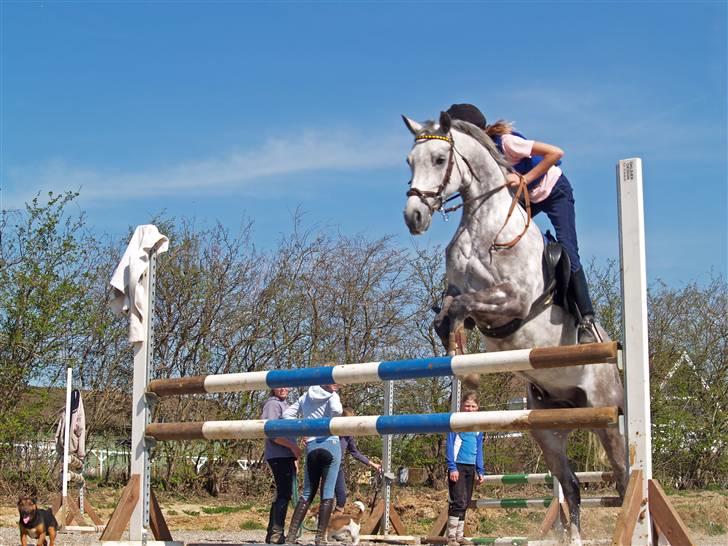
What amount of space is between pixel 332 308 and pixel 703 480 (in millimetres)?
6836

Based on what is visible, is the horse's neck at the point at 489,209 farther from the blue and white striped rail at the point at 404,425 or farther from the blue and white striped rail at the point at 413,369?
the blue and white striped rail at the point at 404,425

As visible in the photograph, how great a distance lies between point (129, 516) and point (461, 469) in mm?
3420

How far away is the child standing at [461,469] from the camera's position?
7.46 meters

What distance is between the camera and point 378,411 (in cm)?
1524

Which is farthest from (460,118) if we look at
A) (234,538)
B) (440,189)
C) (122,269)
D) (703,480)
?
(703,480)

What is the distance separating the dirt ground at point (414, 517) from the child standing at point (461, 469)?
6.94 feet

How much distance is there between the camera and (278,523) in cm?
711

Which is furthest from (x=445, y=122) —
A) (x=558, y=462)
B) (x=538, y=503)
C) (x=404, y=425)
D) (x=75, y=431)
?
(x=75, y=431)

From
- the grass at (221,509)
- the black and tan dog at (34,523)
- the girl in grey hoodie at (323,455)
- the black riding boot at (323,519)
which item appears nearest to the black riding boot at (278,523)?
the girl in grey hoodie at (323,455)

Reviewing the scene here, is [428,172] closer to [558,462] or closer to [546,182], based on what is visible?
[546,182]

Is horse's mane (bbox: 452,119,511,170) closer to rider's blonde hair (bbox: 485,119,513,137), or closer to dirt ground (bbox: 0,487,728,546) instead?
rider's blonde hair (bbox: 485,119,513,137)

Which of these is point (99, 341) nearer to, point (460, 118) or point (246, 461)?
point (246, 461)

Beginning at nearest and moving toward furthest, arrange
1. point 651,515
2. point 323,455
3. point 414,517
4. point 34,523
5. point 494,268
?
point 651,515
point 494,268
point 34,523
point 323,455
point 414,517

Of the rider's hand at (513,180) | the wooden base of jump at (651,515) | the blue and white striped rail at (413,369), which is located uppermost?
the rider's hand at (513,180)
